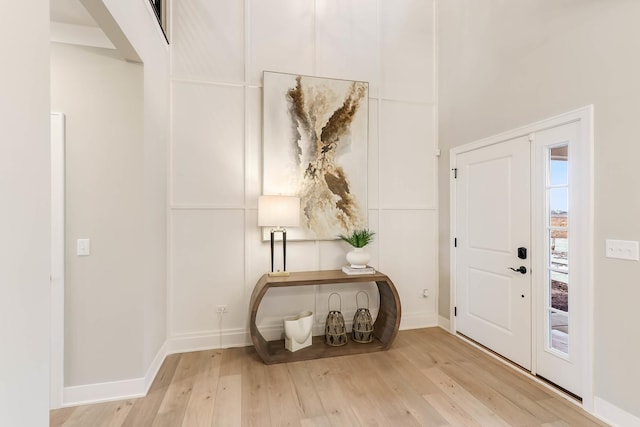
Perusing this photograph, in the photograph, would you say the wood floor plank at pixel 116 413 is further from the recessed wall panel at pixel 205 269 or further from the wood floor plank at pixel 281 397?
the wood floor plank at pixel 281 397

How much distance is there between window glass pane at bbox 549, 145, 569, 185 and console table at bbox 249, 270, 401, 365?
5.31 ft

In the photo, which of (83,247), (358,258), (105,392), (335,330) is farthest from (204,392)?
(358,258)

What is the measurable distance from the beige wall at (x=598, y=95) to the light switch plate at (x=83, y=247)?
3547mm

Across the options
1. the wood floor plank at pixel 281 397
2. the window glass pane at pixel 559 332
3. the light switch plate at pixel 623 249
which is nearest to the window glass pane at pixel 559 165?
the light switch plate at pixel 623 249

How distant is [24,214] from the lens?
1.06 m

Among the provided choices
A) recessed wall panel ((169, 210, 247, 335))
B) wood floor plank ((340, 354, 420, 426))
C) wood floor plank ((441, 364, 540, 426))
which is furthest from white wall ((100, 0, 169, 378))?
wood floor plank ((441, 364, 540, 426))

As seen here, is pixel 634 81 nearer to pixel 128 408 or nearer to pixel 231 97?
pixel 231 97

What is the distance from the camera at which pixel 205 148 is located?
10.1ft

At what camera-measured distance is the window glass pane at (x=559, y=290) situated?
7.66 feet

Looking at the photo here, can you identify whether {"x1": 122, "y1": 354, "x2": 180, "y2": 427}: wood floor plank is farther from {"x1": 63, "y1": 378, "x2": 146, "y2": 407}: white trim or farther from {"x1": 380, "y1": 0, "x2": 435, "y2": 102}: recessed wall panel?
{"x1": 380, "y1": 0, "x2": 435, "y2": 102}: recessed wall panel

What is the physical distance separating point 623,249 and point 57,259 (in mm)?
3735

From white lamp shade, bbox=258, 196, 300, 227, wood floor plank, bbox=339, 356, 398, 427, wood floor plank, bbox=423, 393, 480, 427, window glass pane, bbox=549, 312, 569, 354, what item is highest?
white lamp shade, bbox=258, 196, 300, 227

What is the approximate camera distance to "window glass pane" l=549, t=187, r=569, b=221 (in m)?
2.35

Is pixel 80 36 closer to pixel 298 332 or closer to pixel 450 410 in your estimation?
pixel 298 332
